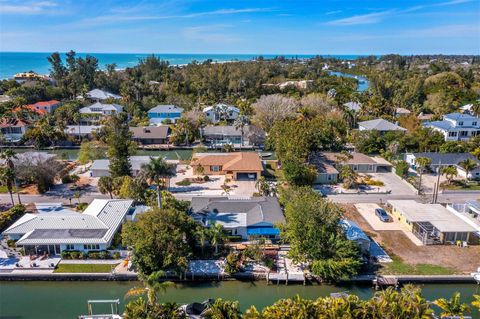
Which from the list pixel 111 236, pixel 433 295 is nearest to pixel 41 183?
pixel 111 236

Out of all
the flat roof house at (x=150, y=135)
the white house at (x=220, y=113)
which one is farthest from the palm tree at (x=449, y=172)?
the flat roof house at (x=150, y=135)

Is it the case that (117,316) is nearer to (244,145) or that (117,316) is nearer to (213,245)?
(213,245)

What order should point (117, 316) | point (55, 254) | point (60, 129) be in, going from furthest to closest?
point (60, 129)
point (55, 254)
point (117, 316)

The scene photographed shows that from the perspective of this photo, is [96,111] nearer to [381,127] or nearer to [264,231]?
[381,127]

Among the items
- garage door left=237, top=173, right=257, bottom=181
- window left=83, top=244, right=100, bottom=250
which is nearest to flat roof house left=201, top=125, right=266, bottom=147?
garage door left=237, top=173, right=257, bottom=181

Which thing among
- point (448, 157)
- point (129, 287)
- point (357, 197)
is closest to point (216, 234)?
point (129, 287)

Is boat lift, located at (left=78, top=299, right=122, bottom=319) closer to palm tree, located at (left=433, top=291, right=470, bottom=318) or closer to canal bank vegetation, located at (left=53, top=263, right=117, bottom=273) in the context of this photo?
canal bank vegetation, located at (left=53, top=263, right=117, bottom=273)

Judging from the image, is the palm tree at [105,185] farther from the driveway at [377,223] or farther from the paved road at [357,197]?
the driveway at [377,223]

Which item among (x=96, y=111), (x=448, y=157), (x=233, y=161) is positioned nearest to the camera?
(x=233, y=161)
